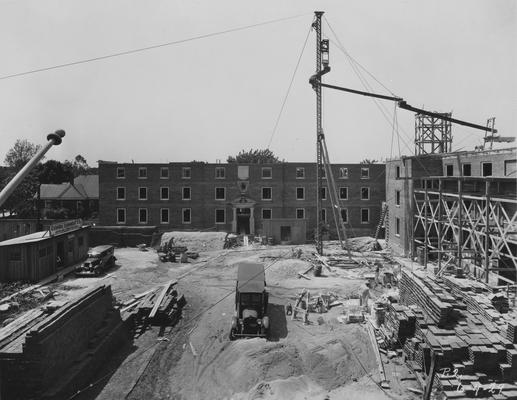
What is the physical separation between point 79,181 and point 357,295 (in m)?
55.4

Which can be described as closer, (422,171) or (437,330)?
(437,330)

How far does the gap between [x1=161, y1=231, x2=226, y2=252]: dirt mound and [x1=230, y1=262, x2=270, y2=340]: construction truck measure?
21.0 metres

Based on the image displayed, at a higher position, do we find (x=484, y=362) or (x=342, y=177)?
(x=342, y=177)

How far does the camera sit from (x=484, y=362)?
14930mm

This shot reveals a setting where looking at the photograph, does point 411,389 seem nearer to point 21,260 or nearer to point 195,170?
point 21,260

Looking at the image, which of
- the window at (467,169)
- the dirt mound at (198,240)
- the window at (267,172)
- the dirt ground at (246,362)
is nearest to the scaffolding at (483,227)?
the window at (467,169)

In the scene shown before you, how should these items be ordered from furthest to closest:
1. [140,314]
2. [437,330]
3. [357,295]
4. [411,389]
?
[357,295] → [140,314] → [437,330] → [411,389]

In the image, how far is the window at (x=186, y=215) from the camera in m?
49.1

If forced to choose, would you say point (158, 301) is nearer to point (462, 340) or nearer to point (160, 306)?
point (160, 306)

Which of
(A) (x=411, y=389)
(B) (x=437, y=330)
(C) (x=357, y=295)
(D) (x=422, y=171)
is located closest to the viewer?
(A) (x=411, y=389)

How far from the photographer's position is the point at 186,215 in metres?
49.2

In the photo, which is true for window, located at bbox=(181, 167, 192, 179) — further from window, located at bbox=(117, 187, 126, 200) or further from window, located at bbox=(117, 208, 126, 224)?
window, located at bbox=(117, 208, 126, 224)

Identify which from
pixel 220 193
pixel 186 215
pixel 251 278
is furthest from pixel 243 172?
pixel 251 278

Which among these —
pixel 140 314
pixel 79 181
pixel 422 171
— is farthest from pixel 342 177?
pixel 79 181
